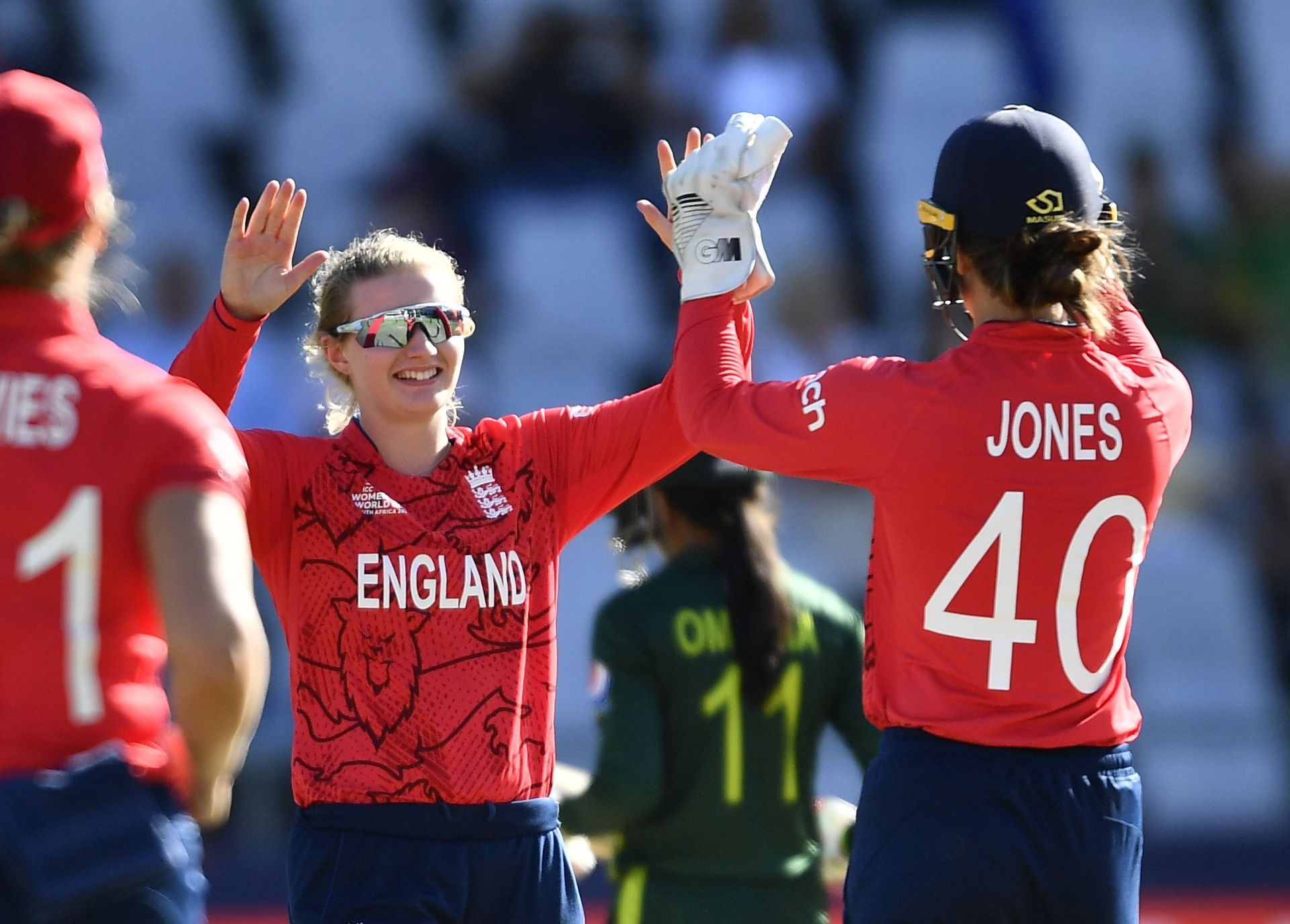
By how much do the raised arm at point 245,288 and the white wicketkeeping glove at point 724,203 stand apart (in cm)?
74

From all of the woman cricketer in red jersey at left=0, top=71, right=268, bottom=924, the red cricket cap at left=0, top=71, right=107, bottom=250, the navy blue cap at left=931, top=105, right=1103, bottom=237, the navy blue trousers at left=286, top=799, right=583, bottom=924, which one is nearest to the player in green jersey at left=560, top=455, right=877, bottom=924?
the navy blue trousers at left=286, top=799, right=583, bottom=924

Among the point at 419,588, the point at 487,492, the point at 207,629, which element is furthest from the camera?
the point at 487,492

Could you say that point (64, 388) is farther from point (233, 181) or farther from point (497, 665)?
point (233, 181)

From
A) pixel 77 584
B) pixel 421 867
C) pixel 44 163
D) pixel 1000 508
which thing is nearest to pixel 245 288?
pixel 44 163

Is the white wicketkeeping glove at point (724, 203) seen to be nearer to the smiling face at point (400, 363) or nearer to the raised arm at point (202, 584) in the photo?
the smiling face at point (400, 363)

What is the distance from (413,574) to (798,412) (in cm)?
75

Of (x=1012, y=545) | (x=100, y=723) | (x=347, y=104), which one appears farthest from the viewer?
(x=347, y=104)

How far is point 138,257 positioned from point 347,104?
60.9 inches

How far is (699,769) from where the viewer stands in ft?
12.8

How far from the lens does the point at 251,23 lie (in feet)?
32.3

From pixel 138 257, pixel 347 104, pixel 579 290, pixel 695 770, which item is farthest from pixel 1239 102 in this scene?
pixel 695 770

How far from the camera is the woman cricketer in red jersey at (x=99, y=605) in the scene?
224cm

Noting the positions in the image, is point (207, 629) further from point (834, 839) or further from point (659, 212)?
point (834, 839)

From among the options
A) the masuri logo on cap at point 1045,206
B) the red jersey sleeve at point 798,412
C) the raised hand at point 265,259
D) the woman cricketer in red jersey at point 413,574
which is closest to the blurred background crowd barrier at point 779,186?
the raised hand at point 265,259
